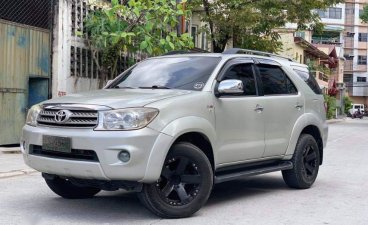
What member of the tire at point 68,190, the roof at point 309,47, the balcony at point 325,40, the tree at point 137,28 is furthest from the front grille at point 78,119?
the balcony at point 325,40

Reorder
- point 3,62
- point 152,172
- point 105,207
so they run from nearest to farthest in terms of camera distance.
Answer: point 152,172 < point 105,207 < point 3,62

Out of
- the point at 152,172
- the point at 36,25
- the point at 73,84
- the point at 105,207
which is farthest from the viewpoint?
the point at 73,84

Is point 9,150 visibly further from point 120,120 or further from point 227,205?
point 120,120

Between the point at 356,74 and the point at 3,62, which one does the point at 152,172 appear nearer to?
the point at 3,62

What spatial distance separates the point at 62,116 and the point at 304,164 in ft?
13.0

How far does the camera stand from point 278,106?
302 inches

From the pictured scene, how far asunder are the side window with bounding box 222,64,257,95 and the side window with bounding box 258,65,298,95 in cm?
23

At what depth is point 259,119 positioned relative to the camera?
7.26m

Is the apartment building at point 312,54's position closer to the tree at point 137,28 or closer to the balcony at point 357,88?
the balcony at point 357,88

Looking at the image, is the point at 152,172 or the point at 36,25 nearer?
the point at 152,172

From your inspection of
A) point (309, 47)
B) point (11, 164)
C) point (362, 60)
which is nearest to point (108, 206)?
point (11, 164)

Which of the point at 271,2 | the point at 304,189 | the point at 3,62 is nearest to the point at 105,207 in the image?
the point at 304,189

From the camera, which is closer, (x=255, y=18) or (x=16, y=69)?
(x=16, y=69)

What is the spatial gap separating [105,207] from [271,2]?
14093 mm
